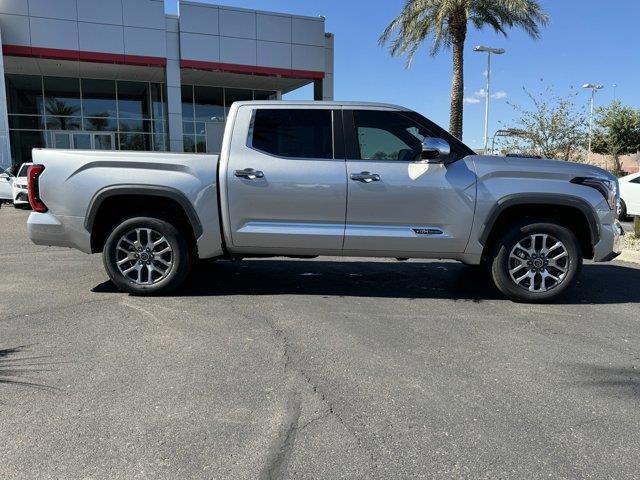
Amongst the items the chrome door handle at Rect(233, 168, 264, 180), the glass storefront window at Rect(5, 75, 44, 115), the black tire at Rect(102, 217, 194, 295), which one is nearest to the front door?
the chrome door handle at Rect(233, 168, 264, 180)

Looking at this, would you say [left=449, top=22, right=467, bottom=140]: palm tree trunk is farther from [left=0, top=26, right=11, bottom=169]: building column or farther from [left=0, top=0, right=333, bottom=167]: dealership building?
[left=0, top=26, right=11, bottom=169]: building column

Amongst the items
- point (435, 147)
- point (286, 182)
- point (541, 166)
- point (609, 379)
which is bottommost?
point (609, 379)

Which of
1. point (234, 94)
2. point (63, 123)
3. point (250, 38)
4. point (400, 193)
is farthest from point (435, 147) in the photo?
point (63, 123)

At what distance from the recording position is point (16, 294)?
589cm

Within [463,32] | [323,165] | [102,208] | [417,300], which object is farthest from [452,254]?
[463,32]

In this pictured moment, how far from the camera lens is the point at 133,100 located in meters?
27.6

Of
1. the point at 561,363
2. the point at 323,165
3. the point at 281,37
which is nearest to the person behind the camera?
the point at 561,363

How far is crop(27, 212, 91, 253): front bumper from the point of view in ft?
18.5

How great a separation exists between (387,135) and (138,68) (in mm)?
21517

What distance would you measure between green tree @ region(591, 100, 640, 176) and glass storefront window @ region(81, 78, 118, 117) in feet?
111

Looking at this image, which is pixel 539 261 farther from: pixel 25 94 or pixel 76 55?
pixel 25 94

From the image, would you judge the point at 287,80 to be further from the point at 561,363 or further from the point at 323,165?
the point at 561,363

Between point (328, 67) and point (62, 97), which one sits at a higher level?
point (328, 67)

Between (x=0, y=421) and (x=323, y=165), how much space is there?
3.54 m
